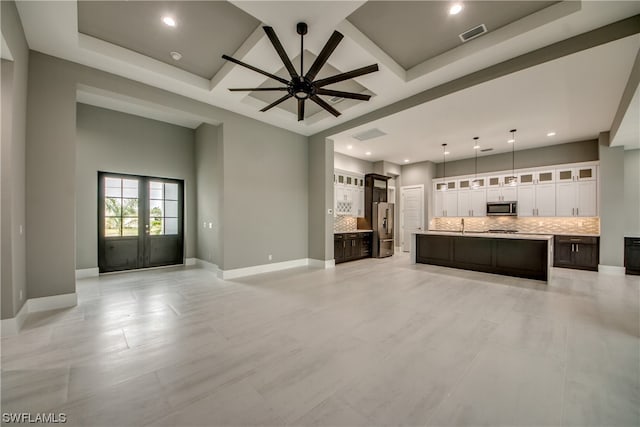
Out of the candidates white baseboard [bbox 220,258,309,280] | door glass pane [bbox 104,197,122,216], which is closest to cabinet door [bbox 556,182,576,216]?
white baseboard [bbox 220,258,309,280]

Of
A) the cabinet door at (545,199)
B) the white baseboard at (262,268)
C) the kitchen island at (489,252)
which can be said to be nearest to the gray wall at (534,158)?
the cabinet door at (545,199)

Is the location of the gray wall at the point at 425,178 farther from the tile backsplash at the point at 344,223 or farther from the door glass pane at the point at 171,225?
the door glass pane at the point at 171,225

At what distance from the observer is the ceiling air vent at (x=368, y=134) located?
5.99 meters

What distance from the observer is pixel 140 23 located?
3.11 m

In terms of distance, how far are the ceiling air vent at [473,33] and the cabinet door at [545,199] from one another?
5.88 metres

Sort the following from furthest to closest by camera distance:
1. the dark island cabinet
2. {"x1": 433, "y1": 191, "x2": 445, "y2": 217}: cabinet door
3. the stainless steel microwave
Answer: {"x1": 433, "y1": 191, "x2": 445, "y2": 217}: cabinet door, the stainless steel microwave, the dark island cabinet

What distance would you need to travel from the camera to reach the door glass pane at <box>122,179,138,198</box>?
5973mm

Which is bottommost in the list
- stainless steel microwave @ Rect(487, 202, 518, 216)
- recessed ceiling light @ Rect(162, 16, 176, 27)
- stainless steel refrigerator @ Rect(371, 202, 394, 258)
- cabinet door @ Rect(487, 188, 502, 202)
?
stainless steel refrigerator @ Rect(371, 202, 394, 258)

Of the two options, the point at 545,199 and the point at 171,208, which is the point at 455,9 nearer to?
the point at 545,199

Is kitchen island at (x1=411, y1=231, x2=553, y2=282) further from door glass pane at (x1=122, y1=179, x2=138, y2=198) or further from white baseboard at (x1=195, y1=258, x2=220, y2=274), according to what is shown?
door glass pane at (x1=122, y1=179, x2=138, y2=198)

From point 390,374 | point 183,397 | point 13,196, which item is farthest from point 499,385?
point 13,196

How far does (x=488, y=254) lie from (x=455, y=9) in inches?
191

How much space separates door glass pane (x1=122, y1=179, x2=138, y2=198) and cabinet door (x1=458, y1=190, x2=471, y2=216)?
9589 millimetres

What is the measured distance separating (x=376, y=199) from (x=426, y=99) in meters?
4.38
